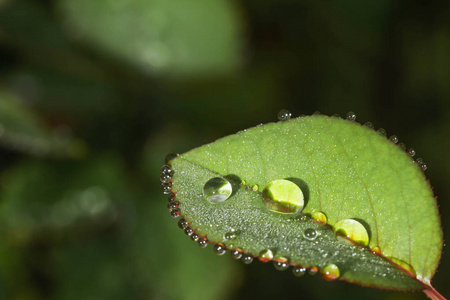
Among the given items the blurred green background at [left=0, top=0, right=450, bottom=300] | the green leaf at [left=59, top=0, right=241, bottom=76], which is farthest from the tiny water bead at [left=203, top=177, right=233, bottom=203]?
the green leaf at [left=59, top=0, right=241, bottom=76]

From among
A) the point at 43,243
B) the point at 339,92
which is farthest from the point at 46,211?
the point at 339,92

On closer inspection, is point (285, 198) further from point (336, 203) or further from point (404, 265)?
point (404, 265)

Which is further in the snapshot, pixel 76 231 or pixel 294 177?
pixel 76 231

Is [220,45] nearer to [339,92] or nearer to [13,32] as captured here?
[339,92]

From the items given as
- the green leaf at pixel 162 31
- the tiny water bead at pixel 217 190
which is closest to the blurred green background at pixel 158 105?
the green leaf at pixel 162 31

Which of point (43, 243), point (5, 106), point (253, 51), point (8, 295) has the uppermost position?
point (253, 51)

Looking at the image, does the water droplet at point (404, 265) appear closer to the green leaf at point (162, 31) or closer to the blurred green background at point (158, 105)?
the blurred green background at point (158, 105)

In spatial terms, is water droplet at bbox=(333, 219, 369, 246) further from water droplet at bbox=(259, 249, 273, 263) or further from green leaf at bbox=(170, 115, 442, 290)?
water droplet at bbox=(259, 249, 273, 263)
